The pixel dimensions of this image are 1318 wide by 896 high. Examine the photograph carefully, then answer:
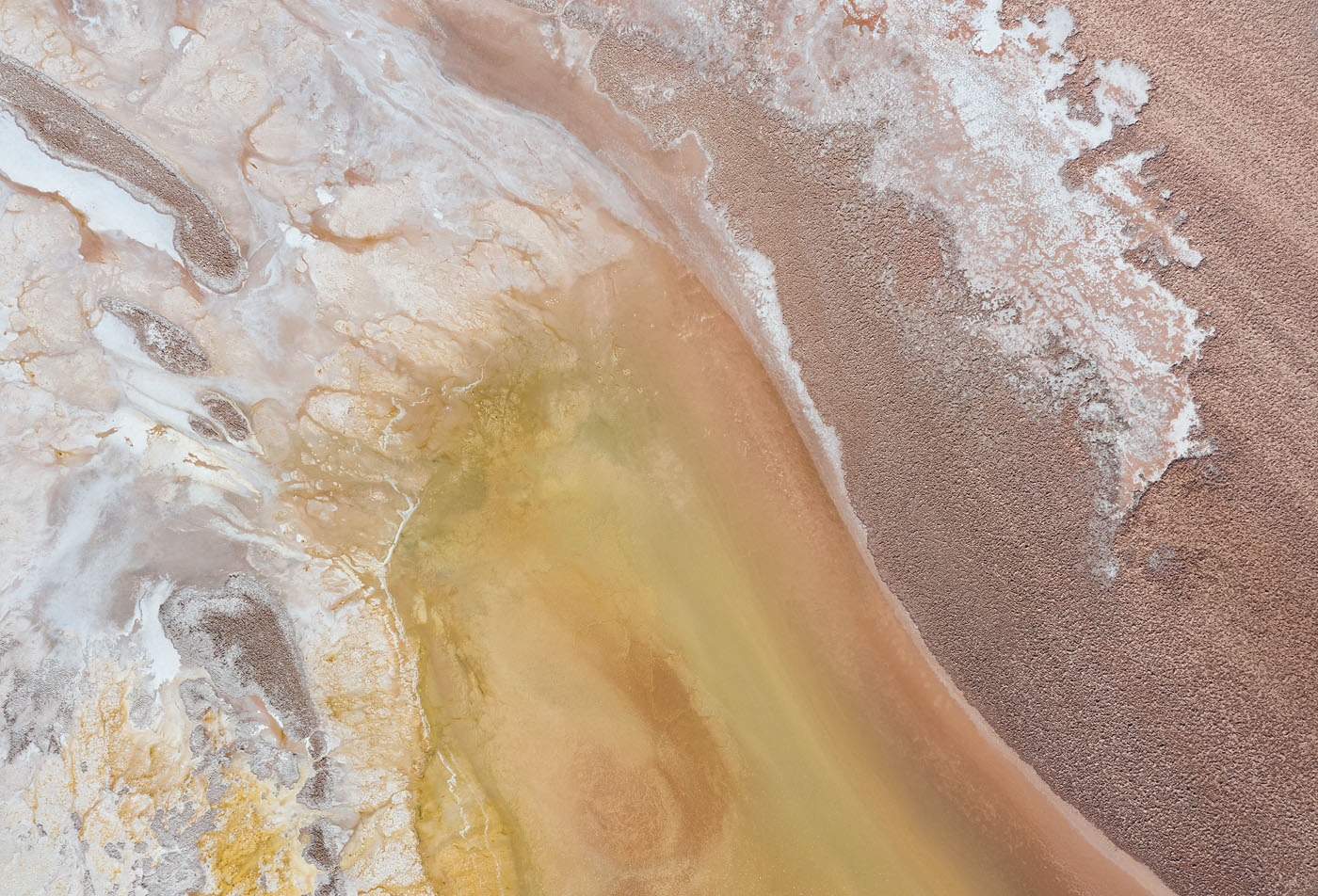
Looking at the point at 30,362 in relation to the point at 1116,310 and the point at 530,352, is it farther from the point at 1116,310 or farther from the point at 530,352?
the point at 1116,310

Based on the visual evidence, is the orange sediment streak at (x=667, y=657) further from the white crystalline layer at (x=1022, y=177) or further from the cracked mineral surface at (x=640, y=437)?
the white crystalline layer at (x=1022, y=177)

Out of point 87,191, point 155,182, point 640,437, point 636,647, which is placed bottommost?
point 87,191

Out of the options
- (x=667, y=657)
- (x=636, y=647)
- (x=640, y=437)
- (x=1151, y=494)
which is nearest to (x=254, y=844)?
(x=636, y=647)

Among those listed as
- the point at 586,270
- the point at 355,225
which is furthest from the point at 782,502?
the point at 355,225

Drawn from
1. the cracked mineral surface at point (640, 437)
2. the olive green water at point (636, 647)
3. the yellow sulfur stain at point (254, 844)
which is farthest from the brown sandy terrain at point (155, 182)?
the yellow sulfur stain at point (254, 844)

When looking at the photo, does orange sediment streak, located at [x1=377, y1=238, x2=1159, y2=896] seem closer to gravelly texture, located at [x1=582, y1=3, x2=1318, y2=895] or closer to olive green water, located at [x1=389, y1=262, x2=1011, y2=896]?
olive green water, located at [x1=389, y1=262, x2=1011, y2=896]

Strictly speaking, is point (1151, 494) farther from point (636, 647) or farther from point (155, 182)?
point (155, 182)

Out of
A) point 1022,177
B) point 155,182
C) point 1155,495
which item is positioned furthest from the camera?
point 155,182
